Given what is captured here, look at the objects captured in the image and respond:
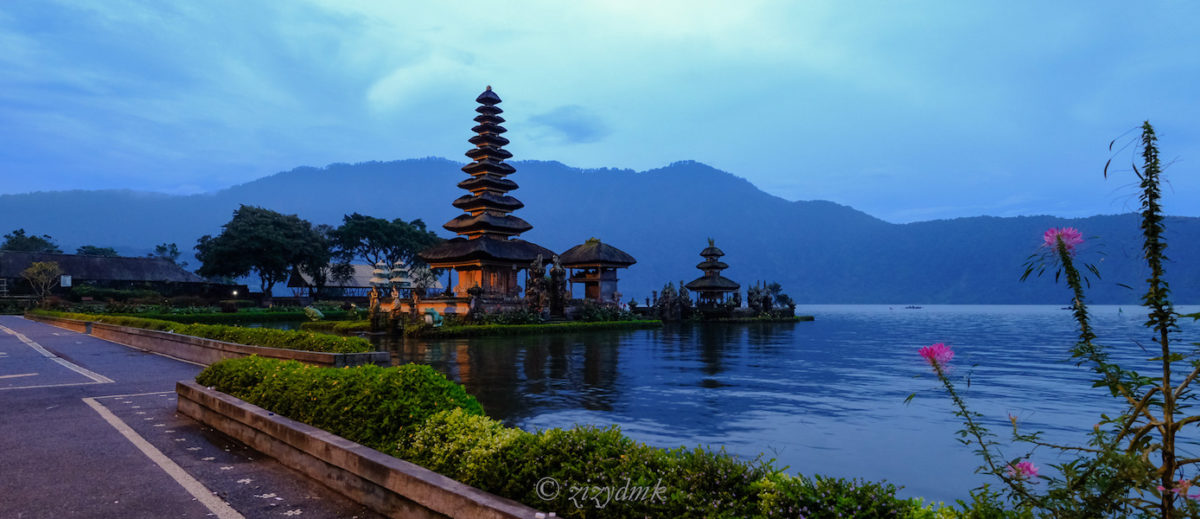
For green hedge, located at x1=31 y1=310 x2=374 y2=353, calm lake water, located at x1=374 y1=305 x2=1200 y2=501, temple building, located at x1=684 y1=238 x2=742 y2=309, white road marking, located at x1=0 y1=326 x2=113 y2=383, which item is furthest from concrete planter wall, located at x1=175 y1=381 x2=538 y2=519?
temple building, located at x1=684 y1=238 x2=742 y2=309

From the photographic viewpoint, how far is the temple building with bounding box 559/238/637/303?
5500 cm

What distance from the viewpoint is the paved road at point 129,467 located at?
5.76m

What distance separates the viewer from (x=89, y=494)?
6.12 meters

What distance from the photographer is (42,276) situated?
62.1 m

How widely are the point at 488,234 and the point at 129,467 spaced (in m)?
46.3

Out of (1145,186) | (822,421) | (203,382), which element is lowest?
(822,421)

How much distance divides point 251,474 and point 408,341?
82.5 feet

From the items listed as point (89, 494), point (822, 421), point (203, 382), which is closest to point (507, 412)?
point (203, 382)

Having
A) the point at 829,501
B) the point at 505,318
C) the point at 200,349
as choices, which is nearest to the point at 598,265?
the point at 505,318

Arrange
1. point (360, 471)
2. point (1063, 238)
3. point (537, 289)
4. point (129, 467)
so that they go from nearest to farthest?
point (1063, 238) < point (360, 471) < point (129, 467) < point (537, 289)

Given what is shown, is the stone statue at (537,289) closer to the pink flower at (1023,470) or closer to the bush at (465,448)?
the bush at (465,448)

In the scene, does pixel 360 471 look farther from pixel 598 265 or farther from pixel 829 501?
pixel 598 265

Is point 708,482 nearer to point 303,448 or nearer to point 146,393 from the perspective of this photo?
point 303,448

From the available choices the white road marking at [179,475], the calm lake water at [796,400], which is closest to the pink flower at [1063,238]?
the calm lake water at [796,400]
